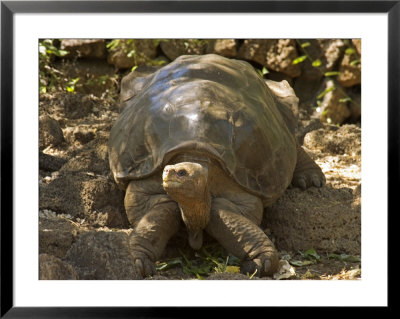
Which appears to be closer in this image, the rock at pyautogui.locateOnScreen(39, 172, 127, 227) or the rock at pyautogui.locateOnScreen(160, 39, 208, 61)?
the rock at pyautogui.locateOnScreen(39, 172, 127, 227)

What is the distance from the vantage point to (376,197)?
400 cm

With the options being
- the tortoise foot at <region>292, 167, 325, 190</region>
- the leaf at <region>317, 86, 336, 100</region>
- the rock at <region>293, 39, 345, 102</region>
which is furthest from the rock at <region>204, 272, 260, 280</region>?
the leaf at <region>317, 86, 336, 100</region>

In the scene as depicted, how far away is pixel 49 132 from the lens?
6.27 m

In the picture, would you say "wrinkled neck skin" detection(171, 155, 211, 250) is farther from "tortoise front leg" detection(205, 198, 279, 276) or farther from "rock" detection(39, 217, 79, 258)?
"rock" detection(39, 217, 79, 258)

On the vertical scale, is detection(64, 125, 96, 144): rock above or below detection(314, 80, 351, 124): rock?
below

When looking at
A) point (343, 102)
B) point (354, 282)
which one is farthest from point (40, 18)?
point (343, 102)

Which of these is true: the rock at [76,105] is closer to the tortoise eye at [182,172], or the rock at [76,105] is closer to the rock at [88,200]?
the rock at [88,200]

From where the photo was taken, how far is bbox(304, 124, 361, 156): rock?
684 centimetres

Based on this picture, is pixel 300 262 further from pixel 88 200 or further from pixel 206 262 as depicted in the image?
pixel 88 200

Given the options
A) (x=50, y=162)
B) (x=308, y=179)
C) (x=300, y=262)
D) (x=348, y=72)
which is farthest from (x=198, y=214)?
(x=348, y=72)

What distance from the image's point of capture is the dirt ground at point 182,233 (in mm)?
4691

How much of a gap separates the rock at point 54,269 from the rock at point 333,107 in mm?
4407

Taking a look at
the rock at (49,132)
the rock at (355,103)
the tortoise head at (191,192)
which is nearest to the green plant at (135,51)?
the rock at (49,132)

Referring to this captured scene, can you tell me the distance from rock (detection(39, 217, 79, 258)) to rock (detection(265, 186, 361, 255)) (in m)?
1.41
